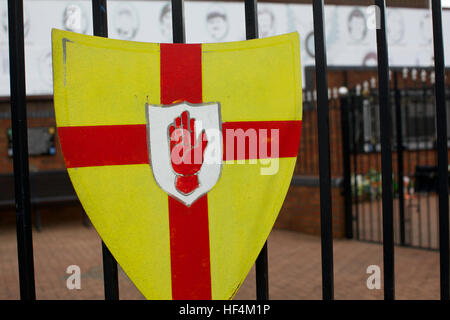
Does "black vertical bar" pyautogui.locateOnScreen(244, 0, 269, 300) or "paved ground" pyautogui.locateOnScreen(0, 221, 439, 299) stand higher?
"black vertical bar" pyautogui.locateOnScreen(244, 0, 269, 300)

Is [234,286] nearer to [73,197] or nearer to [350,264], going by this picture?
[350,264]

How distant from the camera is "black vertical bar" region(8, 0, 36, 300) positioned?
4.35 feet

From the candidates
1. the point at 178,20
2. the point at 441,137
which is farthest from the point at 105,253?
the point at 441,137

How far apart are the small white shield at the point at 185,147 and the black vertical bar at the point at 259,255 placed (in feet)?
0.81

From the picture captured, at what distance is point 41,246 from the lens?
725 centimetres

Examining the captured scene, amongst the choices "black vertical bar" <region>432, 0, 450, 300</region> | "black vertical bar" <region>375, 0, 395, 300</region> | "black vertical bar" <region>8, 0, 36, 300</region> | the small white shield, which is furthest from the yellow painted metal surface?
"black vertical bar" <region>432, 0, 450, 300</region>

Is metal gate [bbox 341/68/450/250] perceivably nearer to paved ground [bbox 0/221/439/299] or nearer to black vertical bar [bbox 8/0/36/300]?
paved ground [bbox 0/221/439/299]

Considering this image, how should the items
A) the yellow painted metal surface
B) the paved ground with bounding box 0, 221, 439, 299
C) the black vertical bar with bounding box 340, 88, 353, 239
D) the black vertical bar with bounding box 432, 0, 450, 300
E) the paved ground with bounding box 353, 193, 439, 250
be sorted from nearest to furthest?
1. the yellow painted metal surface
2. the black vertical bar with bounding box 432, 0, 450, 300
3. the paved ground with bounding box 0, 221, 439, 299
4. the paved ground with bounding box 353, 193, 439, 250
5. the black vertical bar with bounding box 340, 88, 353, 239

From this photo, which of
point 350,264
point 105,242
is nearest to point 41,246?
point 350,264

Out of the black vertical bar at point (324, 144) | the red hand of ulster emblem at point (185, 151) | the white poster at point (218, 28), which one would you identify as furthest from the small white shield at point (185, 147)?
the white poster at point (218, 28)

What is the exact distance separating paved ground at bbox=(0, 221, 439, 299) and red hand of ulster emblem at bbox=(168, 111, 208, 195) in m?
3.49

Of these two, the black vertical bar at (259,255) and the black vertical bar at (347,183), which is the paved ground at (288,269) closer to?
the black vertical bar at (347,183)

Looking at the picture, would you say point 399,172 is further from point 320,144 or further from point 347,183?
point 320,144

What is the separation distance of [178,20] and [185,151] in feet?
1.24
